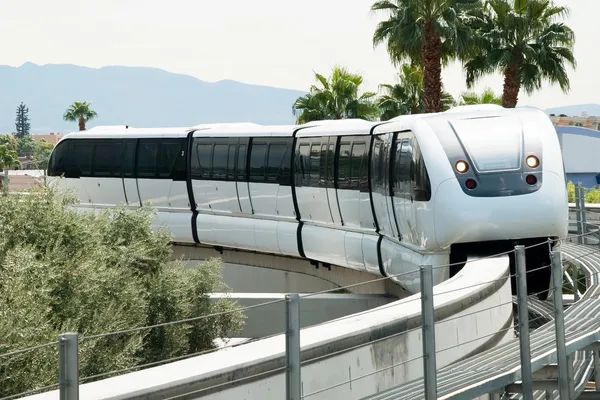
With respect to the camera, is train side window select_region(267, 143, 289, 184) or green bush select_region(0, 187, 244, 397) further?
train side window select_region(267, 143, 289, 184)

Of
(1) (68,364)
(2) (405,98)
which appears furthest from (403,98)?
(1) (68,364)

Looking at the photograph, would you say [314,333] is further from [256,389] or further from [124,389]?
[124,389]

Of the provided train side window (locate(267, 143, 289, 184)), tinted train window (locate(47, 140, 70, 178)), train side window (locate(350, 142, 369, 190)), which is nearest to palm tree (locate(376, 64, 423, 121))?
tinted train window (locate(47, 140, 70, 178))

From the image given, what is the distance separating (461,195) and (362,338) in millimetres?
7666

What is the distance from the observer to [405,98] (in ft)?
179

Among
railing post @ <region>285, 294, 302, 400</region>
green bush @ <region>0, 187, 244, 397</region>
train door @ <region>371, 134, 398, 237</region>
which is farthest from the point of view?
train door @ <region>371, 134, 398, 237</region>

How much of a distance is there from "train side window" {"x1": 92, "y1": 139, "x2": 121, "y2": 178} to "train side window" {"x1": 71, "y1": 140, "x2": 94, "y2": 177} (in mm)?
255

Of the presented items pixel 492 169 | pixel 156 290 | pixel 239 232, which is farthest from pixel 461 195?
pixel 239 232

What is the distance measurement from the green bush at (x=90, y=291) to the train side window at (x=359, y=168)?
3.16 meters

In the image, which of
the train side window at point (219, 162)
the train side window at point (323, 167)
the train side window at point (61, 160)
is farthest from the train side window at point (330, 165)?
the train side window at point (61, 160)

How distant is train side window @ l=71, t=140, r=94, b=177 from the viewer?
36.2 m

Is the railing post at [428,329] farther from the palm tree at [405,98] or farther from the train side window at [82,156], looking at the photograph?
the palm tree at [405,98]

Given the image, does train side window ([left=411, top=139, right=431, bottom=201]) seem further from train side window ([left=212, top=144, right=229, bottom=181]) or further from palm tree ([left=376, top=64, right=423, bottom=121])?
palm tree ([left=376, top=64, right=423, bottom=121])

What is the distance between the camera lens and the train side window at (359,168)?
22.5m
